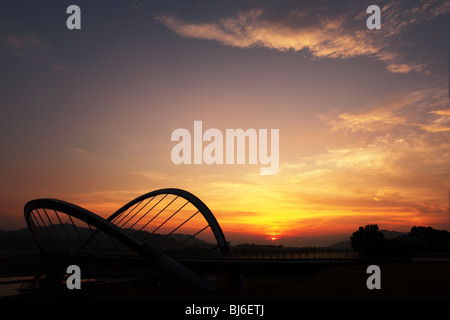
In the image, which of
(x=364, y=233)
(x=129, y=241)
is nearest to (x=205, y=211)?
(x=129, y=241)

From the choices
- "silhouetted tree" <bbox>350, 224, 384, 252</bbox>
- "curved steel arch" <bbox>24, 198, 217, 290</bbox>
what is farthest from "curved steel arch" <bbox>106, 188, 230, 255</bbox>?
"silhouetted tree" <bbox>350, 224, 384, 252</bbox>

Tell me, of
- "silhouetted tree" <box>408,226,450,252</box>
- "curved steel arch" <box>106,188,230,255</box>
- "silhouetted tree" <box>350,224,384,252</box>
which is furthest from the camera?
"silhouetted tree" <box>350,224,384,252</box>

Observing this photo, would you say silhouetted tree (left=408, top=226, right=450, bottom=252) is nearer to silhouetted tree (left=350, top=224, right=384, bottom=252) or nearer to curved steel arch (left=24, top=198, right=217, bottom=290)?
silhouetted tree (left=350, top=224, right=384, bottom=252)

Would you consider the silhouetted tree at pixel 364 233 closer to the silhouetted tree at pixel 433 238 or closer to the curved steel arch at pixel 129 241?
the silhouetted tree at pixel 433 238

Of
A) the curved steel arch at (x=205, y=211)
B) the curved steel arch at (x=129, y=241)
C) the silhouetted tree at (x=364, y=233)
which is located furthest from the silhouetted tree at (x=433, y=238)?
the curved steel arch at (x=129, y=241)

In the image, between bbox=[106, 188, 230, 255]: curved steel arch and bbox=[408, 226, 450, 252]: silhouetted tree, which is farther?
bbox=[408, 226, 450, 252]: silhouetted tree

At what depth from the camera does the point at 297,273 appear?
127ft

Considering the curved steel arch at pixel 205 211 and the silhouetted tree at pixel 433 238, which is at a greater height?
the curved steel arch at pixel 205 211

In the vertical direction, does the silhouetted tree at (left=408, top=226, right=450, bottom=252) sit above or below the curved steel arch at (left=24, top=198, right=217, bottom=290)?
below

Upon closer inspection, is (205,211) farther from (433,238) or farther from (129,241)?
(433,238)

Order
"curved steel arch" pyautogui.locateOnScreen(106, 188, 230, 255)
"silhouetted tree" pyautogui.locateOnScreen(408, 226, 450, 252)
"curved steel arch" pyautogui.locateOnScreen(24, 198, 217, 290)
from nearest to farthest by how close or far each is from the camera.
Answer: "curved steel arch" pyautogui.locateOnScreen(24, 198, 217, 290), "curved steel arch" pyautogui.locateOnScreen(106, 188, 230, 255), "silhouetted tree" pyautogui.locateOnScreen(408, 226, 450, 252)
